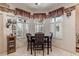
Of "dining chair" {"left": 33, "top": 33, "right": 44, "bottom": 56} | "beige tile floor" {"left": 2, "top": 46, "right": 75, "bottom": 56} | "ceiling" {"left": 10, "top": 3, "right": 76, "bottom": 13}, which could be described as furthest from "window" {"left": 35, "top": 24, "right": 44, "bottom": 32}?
"beige tile floor" {"left": 2, "top": 46, "right": 75, "bottom": 56}

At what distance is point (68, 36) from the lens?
2047mm

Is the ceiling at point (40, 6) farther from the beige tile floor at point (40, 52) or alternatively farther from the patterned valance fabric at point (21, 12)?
the beige tile floor at point (40, 52)

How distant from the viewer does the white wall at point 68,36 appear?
200 cm

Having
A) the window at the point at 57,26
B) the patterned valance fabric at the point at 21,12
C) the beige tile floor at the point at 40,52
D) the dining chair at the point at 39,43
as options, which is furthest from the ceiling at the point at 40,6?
the beige tile floor at the point at 40,52

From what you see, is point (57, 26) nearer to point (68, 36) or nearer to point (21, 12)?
point (68, 36)

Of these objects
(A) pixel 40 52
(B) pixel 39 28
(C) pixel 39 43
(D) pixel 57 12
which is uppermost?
(D) pixel 57 12

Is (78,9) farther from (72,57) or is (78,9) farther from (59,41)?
(72,57)

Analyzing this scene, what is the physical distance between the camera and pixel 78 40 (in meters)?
1.98

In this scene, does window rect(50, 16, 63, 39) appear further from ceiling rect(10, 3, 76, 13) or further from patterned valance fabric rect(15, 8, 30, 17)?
patterned valance fabric rect(15, 8, 30, 17)

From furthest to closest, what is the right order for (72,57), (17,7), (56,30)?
(56,30) < (17,7) < (72,57)

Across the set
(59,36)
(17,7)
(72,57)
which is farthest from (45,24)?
(72,57)

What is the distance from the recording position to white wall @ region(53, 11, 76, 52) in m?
2.00

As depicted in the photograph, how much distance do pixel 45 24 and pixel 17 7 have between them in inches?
23.5

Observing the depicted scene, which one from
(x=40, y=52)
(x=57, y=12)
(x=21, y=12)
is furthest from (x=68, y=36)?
(x=21, y=12)
